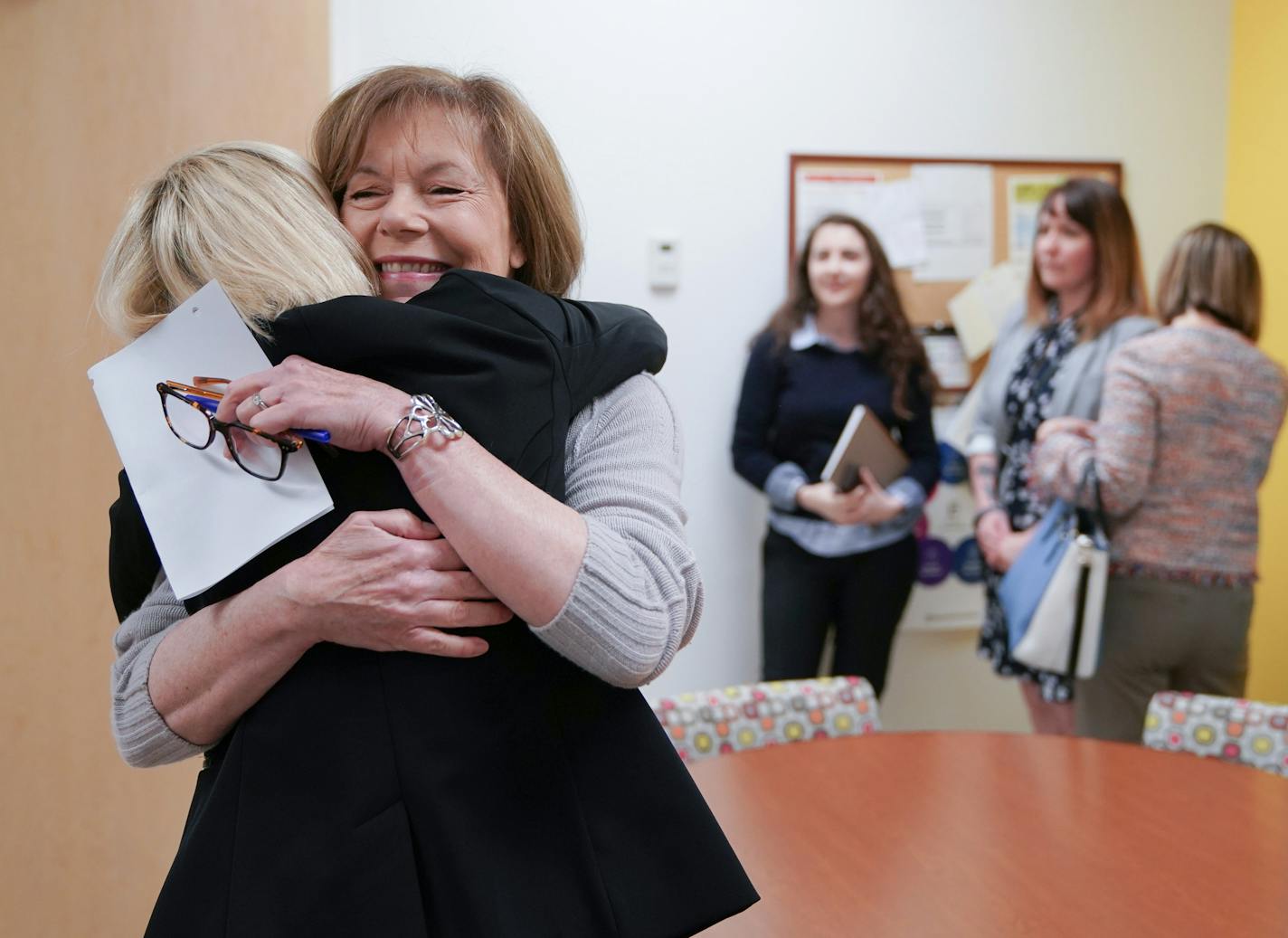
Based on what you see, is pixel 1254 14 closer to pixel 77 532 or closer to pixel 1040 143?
pixel 1040 143

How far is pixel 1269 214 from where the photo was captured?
11.5 ft

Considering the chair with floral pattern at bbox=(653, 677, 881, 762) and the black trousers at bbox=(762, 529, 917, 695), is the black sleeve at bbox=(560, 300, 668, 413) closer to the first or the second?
the chair with floral pattern at bbox=(653, 677, 881, 762)

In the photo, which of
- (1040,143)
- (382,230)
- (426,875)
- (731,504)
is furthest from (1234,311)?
(426,875)

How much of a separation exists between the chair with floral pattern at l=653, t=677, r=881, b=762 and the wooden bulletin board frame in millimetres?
1792

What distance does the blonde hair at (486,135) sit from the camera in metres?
1.04

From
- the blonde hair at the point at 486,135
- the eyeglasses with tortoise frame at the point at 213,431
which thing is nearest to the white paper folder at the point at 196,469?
the eyeglasses with tortoise frame at the point at 213,431

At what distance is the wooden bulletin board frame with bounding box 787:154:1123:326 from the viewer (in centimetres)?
348

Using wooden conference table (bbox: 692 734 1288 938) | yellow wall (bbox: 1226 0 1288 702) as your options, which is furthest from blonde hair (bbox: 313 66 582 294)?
yellow wall (bbox: 1226 0 1288 702)

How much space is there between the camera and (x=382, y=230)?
102 centimetres

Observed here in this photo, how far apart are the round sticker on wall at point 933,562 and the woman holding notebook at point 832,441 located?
32 centimetres

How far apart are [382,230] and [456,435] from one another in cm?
28

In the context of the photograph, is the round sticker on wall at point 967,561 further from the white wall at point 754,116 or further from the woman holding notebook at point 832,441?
the woman holding notebook at point 832,441

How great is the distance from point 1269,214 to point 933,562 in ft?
5.21

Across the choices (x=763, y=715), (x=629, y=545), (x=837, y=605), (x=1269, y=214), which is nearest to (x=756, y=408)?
(x=837, y=605)
